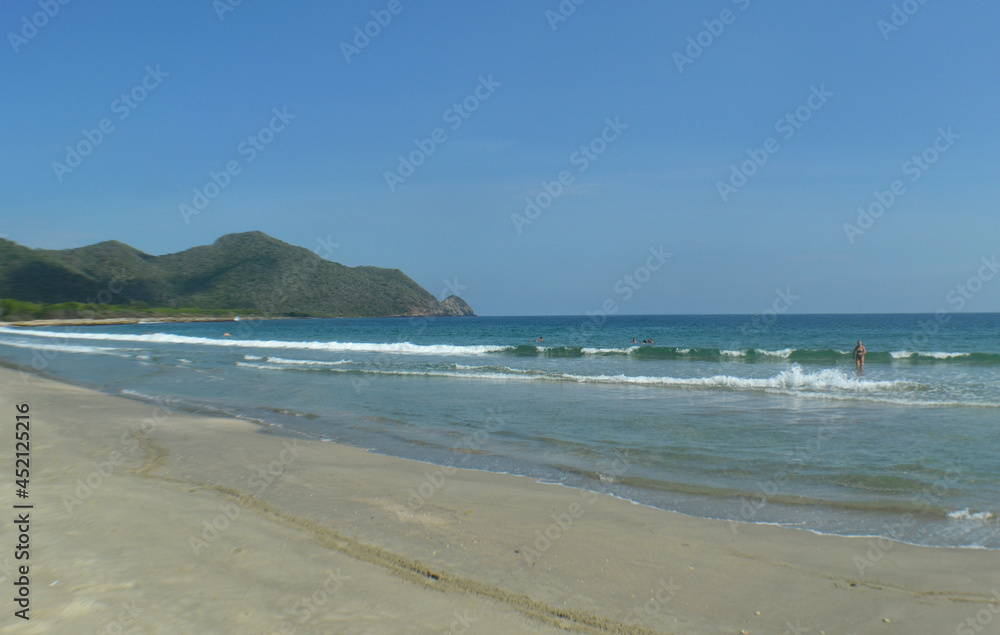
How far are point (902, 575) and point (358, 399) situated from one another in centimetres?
1324

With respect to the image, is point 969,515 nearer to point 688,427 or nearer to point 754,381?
point 688,427

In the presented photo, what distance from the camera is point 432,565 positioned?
4.58 metres

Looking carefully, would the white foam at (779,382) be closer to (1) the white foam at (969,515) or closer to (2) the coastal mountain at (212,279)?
(1) the white foam at (969,515)

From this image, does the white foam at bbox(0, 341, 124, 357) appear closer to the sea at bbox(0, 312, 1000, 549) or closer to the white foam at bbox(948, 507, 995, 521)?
the sea at bbox(0, 312, 1000, 549)

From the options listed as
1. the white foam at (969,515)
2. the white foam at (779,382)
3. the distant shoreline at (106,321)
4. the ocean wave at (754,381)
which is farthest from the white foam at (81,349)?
the distant shoreline at (106,321)

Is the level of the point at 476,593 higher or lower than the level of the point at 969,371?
lower


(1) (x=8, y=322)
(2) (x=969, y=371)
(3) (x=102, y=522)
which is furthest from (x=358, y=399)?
(1) (x=8, y=322)

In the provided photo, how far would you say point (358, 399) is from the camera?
15789 millimetres

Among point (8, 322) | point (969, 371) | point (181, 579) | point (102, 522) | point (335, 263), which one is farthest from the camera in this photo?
point (335, 263)

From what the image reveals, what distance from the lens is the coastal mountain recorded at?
4225 inches

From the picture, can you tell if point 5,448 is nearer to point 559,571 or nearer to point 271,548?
point 271,548

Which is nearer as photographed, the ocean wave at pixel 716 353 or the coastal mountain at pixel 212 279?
the ocean wave at pixel 716 353

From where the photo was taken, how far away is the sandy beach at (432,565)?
370cm

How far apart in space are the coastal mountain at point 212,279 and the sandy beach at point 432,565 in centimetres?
12511
